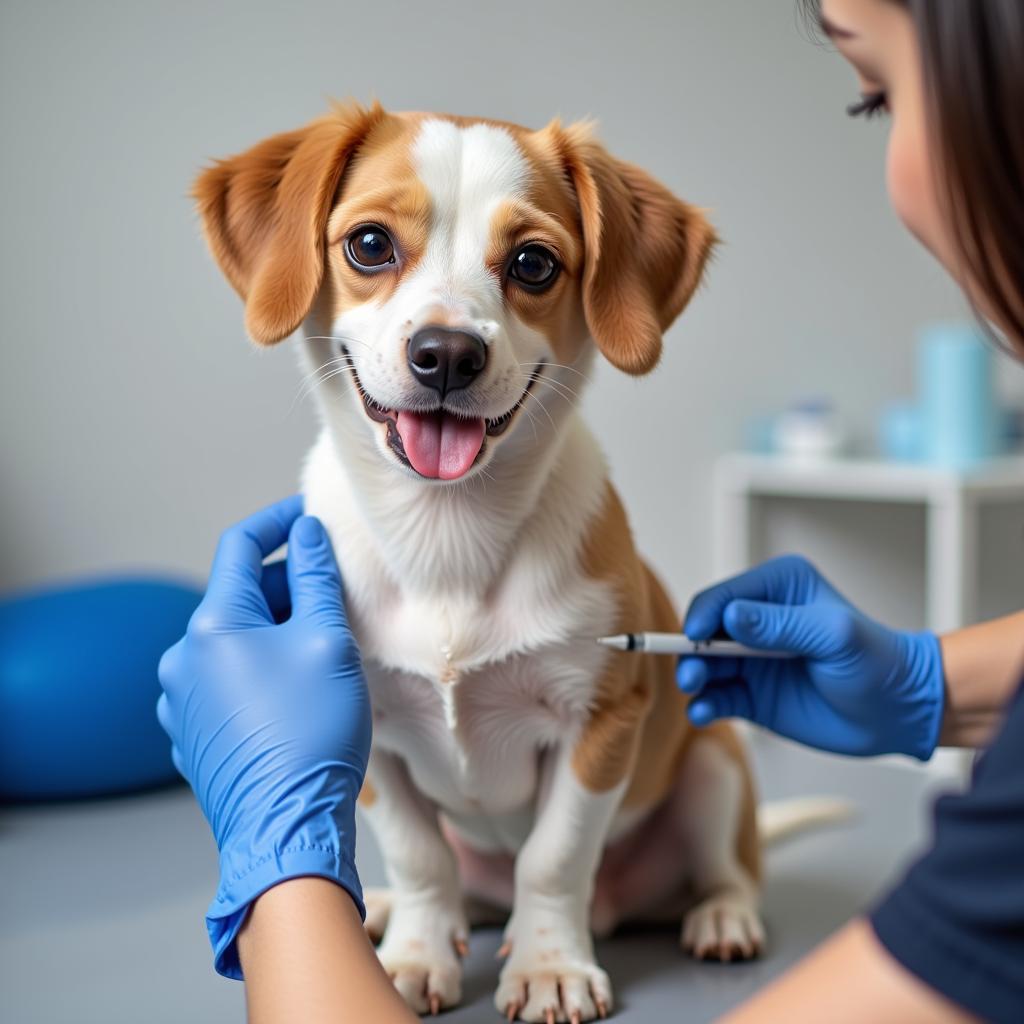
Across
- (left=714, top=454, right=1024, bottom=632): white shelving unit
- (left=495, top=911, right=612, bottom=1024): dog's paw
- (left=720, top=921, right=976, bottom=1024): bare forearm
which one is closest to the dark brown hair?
(left=720, top=921, right=976, bottom=1024): bare forearm

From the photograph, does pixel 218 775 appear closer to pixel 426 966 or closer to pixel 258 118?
pixel 426 966

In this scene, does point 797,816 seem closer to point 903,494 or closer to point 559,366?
point 559,366

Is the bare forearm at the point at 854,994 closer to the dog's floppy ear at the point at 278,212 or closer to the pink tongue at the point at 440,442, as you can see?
the pink tongue at the point at 440,442

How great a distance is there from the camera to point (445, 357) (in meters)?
0.88

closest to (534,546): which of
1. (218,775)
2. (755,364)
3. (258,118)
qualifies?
(218,775)

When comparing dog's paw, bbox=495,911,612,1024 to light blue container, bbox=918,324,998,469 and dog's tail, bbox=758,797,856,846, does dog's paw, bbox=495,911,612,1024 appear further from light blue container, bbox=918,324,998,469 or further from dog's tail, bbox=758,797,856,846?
→ light blue container, bbox=918,324,998,469

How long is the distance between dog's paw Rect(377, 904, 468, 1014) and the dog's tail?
0.51m

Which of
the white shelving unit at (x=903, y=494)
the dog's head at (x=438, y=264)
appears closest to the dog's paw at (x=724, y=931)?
the dog's head at (x=438, y=264)

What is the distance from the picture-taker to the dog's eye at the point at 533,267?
0.98m

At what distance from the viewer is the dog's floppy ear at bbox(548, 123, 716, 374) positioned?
1.02 m

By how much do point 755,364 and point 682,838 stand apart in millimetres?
1640

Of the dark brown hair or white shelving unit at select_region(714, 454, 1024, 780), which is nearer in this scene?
the dark brown hair

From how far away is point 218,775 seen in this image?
912mm

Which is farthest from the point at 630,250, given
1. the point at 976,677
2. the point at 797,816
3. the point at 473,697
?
the point at 797,816
